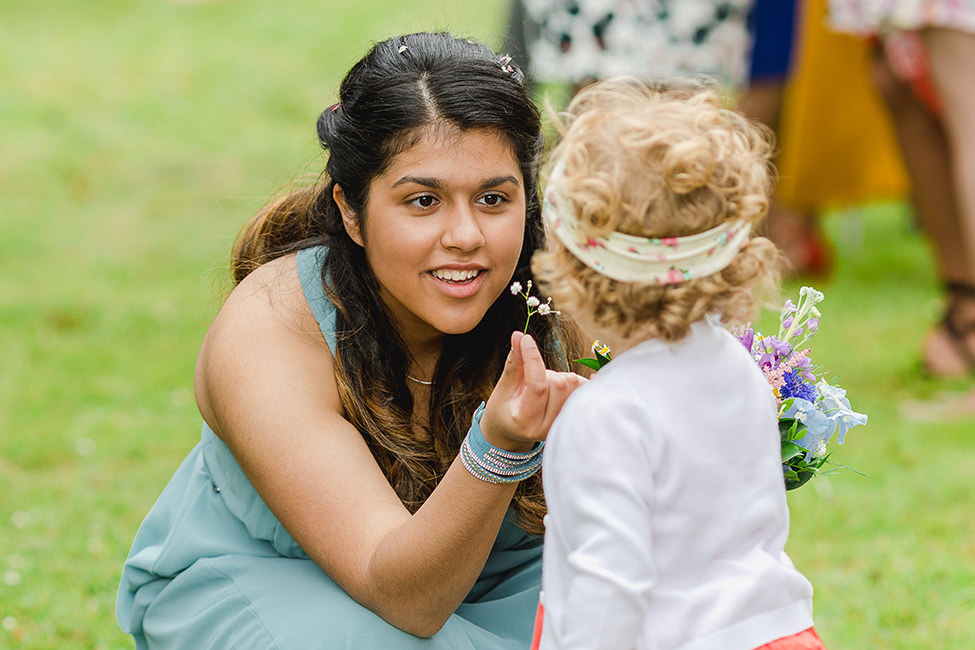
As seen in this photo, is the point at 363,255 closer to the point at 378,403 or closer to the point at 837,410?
the point at 378,403

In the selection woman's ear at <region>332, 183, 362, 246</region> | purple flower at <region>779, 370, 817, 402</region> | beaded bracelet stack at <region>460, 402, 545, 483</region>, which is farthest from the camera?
woman's ear at <region>332, 183, 362, 246</region>

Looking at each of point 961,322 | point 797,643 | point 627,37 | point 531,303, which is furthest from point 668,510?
point 627,37

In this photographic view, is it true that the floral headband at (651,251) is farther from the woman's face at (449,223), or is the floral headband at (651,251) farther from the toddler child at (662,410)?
the woman's face at (449,223)

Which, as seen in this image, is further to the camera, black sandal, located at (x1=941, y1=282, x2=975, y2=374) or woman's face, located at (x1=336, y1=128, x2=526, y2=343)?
black sandal, located at (x1=941, y1=282, x2=975, y2=374)

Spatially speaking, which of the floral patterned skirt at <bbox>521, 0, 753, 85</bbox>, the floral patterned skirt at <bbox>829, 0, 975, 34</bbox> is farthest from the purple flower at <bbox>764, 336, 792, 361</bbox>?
the floral patterned skirt at <bbox>521, 0, 753, 85</bbox>

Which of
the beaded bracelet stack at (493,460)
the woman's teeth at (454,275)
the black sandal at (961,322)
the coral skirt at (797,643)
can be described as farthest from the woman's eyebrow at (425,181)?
the black sandal at (961,322)

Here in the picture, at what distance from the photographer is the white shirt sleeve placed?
1.64m

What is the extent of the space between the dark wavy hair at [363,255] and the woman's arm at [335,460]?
97mm

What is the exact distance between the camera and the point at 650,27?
5574mm

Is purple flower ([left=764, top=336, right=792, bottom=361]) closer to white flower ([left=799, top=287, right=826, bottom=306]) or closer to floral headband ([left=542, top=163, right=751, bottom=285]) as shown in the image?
white flower ([left=799, top=287, right=826, bottom=306])

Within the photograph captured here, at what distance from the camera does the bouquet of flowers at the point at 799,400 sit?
6.88 feet

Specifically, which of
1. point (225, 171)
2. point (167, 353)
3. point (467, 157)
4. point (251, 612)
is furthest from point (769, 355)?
point (225, 171)

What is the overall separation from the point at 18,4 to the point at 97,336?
7.04 metres

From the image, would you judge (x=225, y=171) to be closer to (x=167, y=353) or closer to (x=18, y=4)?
(x=167, y=353)
